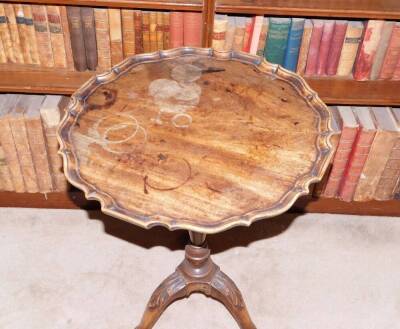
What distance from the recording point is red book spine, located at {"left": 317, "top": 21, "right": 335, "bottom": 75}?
6.56 feet

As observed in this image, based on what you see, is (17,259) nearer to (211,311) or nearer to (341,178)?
(211,311)

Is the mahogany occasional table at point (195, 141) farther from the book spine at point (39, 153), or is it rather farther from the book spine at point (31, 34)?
the book spine at point (39, 153)

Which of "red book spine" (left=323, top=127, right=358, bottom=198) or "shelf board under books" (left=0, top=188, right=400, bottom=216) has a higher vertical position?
"red book spine" (left=323, top=127, right=358, bottom=198)

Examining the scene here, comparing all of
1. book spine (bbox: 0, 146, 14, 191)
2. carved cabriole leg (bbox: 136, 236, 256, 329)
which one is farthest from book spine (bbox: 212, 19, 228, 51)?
book spine (bbox: 0, 146, 14, 191)

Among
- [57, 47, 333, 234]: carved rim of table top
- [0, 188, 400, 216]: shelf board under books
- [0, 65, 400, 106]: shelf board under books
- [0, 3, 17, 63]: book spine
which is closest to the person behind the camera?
[57, 47, 333, 234]: carved rim of table top

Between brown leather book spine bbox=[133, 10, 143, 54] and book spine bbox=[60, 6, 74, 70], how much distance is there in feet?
0.83

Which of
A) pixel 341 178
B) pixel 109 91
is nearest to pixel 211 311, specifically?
pixel 341 178

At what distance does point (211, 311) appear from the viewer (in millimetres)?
2146

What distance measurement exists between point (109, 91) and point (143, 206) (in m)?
0.49

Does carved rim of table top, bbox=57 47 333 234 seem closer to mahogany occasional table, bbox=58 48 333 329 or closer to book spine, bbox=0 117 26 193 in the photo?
mahogany occasional table, bbox=58 48 333 329

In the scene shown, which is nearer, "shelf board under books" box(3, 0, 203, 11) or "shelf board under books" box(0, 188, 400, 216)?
"shelf board under books" box(3, 0, 203, 11)

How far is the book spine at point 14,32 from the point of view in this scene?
1.97m

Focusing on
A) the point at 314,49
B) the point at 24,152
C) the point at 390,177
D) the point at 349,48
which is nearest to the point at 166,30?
the point at 314,49

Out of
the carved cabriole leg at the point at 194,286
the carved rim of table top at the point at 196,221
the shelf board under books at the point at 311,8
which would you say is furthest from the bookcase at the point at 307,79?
the carved cabriole leg at the point at 194,286
